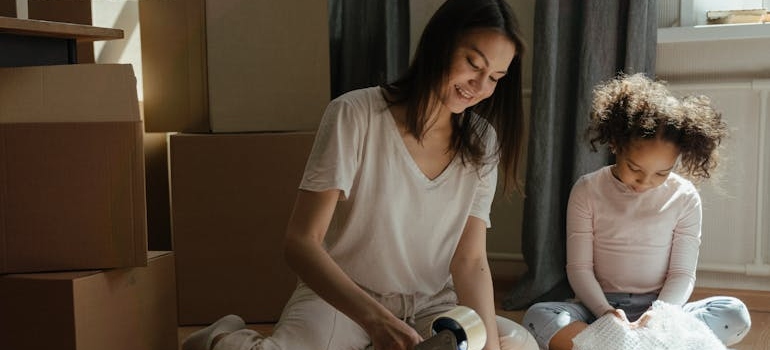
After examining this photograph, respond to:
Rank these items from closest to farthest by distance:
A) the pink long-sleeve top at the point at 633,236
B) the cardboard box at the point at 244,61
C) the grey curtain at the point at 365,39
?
the pink long-sleeve top at the point at 633,236
the cardboard box at the point at 244,61
the grey curtain at the point at 365,39

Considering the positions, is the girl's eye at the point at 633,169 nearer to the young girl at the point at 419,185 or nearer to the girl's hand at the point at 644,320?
the girl's hand at the point at 644,320

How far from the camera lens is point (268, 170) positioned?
7.16 ft

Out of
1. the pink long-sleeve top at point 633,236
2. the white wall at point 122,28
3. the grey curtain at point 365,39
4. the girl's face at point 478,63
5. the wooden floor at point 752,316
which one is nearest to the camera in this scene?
the girl's face at point 478,63

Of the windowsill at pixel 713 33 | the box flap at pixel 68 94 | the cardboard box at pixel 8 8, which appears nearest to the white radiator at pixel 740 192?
the windowsill at pixel 713 33

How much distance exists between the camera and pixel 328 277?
1322 millimetres

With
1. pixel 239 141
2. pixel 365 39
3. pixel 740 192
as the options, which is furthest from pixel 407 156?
pixel 740 192

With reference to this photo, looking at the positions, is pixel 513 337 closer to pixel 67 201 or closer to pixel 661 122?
pixel 661 122

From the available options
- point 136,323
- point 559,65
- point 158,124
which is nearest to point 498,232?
point 559,65

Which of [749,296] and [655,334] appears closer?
[655,334]

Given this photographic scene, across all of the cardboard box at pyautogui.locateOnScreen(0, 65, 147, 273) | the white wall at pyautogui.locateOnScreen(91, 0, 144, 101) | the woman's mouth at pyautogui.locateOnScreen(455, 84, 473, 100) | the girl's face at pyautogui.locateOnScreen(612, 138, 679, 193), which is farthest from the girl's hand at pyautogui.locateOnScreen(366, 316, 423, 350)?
the white wall at pyautogui.locateOnScreen(91, 0, 144, 101)

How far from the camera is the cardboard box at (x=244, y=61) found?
2.17m

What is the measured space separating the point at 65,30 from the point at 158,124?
70 centimetres

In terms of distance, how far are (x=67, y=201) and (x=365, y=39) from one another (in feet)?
3.64

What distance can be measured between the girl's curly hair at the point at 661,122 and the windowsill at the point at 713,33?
30cm
